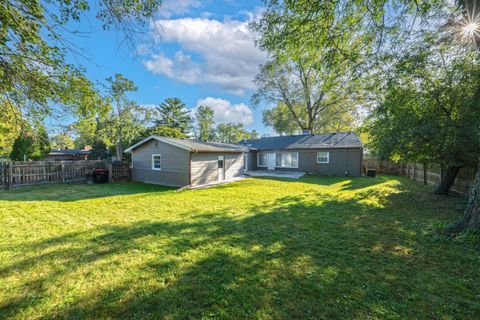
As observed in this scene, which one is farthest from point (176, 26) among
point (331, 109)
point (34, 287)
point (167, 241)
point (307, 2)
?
point (331, 109)

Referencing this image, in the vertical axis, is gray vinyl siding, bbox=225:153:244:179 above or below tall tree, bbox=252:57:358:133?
below

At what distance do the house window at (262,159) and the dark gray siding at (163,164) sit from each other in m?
10.5

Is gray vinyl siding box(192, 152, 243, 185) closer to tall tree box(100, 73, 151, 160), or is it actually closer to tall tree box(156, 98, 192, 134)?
tall tree box(100, 73, 151, 160)

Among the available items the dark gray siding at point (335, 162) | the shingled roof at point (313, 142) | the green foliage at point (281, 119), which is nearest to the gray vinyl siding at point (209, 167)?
the shingled roof at point (313, 142)

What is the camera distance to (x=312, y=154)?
17.7 m

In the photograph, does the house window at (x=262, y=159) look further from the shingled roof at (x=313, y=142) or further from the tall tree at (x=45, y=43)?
the tall tree at (x=45, y=43)

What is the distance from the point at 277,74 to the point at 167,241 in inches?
948

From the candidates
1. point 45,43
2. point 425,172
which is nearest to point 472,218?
point 45,43

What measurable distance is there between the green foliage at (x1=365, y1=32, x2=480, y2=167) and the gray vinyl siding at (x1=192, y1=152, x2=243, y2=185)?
331 inches

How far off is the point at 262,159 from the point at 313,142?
4.93 m

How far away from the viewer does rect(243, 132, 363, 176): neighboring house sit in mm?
16156

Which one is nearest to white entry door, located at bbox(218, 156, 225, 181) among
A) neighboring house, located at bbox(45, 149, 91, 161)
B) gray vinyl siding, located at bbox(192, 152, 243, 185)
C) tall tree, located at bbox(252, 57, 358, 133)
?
gray vinyl siding, located at bbox(192, 152, 243, 185)

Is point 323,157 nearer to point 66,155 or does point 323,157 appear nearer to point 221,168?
point 221,168

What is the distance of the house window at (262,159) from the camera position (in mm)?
20422
